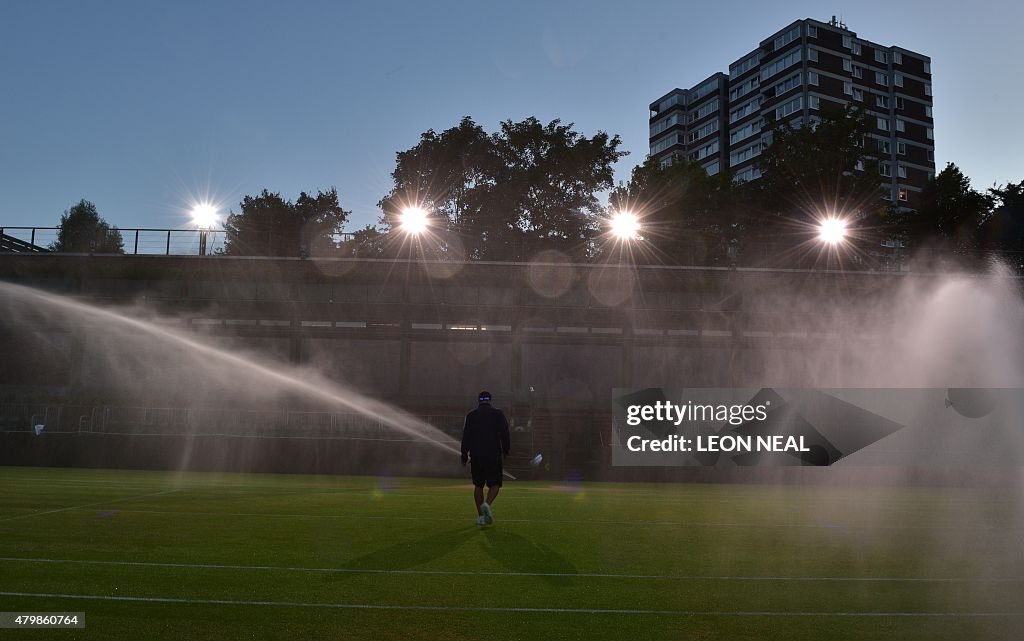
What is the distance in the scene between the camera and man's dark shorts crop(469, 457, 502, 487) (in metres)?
12.1

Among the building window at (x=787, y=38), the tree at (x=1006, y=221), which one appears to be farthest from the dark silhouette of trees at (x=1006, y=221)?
the building window at (x=787, y=38)

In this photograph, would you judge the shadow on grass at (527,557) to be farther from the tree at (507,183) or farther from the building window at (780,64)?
the building window at (780,64)

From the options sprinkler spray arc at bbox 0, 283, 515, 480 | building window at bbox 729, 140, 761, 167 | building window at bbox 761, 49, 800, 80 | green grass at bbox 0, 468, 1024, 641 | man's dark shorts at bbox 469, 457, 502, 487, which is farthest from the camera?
building window at bbox 729, 140, 761, 167

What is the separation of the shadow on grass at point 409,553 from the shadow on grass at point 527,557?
16.1 inches

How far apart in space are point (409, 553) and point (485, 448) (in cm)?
295

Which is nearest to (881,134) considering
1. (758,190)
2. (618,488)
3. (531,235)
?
(758,190)

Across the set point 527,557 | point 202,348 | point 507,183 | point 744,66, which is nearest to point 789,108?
point 744,66

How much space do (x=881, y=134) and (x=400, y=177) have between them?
70.1 meters

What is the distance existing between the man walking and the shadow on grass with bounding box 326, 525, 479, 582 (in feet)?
2.91

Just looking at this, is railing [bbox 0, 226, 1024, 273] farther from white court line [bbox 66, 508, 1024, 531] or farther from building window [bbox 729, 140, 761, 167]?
building window [bbox 729, 140, 761, 167]

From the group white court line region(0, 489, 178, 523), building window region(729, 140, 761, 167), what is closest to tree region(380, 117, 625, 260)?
white court line region(0, 489, 178, 523)

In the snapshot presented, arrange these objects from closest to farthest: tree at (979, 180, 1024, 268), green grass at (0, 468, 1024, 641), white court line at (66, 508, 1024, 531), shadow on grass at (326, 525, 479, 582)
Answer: green grass at (0, 468, 1024, 641) → shadow on grass at (326, 525, 479, 582) → white court line at (66, 508, 1024, 531) → tree at (979, 180, 1024, 268)

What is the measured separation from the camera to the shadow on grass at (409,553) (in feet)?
28.2

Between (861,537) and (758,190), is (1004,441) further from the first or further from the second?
(758,190)
